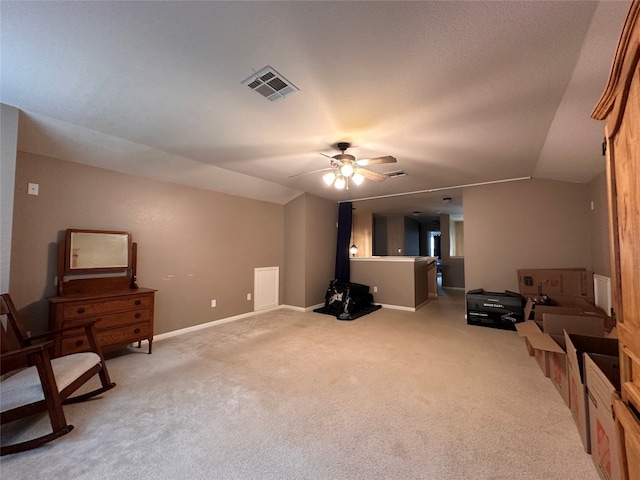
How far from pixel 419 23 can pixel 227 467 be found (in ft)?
8.61

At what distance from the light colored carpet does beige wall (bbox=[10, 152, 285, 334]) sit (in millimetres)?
989

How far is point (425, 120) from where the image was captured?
8.00ft

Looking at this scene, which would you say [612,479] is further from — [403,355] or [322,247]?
[322,247]

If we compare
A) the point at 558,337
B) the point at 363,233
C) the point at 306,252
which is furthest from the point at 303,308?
the point at 363,233

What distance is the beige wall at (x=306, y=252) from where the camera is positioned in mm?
5469

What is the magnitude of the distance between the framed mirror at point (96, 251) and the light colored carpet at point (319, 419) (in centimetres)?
109

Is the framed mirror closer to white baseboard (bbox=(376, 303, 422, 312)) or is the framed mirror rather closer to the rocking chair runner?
the rocking chair runner

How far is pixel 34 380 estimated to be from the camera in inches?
72.5

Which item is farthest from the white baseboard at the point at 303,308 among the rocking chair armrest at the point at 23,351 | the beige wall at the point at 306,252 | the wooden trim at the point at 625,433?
the wooden trim at the point at 625,433

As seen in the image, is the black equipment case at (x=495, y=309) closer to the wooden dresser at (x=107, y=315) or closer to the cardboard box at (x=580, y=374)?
the cardboard box at (x=580, y=374)

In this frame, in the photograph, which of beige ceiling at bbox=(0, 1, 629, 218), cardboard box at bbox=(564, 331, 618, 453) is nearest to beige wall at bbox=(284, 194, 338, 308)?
beige ceiling at bbox=(0, 1, 629, 218)

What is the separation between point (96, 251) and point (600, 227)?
624 cm

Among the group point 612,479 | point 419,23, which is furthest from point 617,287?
point 419,23

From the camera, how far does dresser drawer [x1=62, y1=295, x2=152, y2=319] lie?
2615 mm
